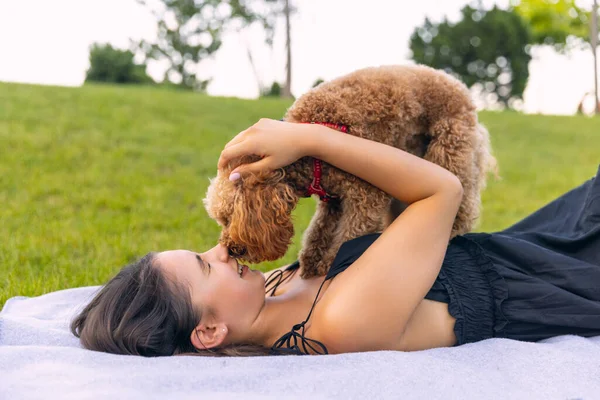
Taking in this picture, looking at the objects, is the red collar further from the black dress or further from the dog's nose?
the dog's nose

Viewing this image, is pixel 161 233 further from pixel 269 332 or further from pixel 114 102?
pixel 114 102

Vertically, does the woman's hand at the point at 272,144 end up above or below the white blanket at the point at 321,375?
above

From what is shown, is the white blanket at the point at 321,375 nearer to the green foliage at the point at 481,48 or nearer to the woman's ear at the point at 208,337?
the woman's ear at the point at 208,337

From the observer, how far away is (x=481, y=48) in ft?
78.1

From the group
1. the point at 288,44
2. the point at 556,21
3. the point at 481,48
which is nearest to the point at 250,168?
the point at 288,44

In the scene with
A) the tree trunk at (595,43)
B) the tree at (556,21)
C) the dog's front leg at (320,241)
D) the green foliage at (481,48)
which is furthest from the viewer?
the tree at (556,21)

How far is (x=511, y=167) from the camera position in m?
9.37

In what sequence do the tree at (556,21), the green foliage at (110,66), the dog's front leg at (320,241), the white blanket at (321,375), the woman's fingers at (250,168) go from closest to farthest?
the white blanket at (321,375) → the woman's fingers at (250,168) → the dog's front leg at (320,241) → the green foliage at (110,66) → the tree at (556,21)

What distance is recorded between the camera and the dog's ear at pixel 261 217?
7.60 feet

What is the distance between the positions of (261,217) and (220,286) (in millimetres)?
331

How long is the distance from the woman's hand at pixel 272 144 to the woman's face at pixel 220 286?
0.39 metres

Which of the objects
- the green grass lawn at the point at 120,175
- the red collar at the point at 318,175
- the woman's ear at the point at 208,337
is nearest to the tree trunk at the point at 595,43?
the green grass lawn at the point at 120,175

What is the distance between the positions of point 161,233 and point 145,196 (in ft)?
3.56

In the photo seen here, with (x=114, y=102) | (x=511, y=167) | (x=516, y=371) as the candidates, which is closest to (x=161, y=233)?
(x=516, y=371)
